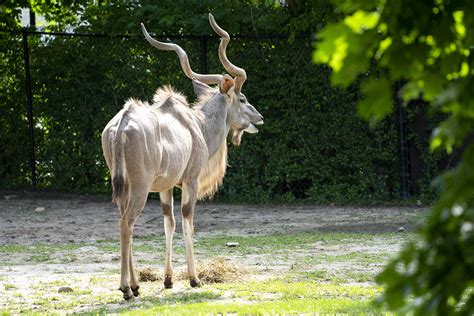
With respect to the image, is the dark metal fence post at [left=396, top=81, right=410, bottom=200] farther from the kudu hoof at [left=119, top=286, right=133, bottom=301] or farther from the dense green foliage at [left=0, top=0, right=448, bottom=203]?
the kudu hoof at [left=119, top=286, right=133, bottom=301]

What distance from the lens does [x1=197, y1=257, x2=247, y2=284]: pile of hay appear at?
769 cm

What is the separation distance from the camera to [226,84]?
8.93 meters

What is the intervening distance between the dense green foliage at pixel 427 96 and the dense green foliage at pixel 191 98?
1163 cm

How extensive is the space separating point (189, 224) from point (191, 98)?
6.11m

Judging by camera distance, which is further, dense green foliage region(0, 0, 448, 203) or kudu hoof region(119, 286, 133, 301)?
dense green foliage region(0, 0, 448, 203)

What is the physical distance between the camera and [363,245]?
31.9ft

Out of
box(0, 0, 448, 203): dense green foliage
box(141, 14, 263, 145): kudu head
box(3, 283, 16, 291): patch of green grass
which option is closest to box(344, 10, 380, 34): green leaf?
box(3, 283, 16, 291): patch of green grass

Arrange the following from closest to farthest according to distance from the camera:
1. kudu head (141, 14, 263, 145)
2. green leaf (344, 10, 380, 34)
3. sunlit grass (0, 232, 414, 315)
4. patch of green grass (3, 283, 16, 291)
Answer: green leaf (344, 10, 380, 34) → sunlit grass (0, 232, 414, 315) → patch of green grass (3, 283, 16, 291) → kudu head (141, 14, 263, 145)

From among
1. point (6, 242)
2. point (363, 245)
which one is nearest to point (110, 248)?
point (6, 242)

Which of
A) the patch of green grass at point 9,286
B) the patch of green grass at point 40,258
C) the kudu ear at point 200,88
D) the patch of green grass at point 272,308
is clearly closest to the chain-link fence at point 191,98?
the kudu ear at point 200,88

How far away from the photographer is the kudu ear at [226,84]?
884 centimetres

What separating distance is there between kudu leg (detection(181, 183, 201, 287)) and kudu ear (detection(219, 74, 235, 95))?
1335 mm

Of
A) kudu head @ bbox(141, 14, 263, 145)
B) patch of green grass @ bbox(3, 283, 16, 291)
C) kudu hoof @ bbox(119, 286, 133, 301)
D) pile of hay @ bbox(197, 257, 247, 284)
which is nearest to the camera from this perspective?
kudu hoof @ bbox(119, 286, 133, 301)

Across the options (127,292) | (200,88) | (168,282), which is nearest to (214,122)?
(200,88)
